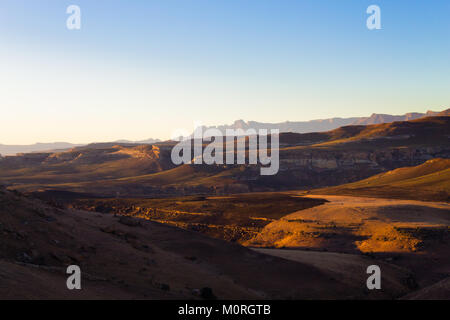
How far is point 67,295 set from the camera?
1339 cm

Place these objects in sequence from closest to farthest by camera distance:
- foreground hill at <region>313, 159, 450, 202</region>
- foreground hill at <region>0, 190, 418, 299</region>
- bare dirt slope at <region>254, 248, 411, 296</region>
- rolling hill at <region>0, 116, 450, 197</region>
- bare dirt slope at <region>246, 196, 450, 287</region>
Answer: foreground hill at <region>0, 190, 418, 299</region>, bare dirt slope at <region>254, 248, 411, 296</region>, bare dirt slope at <region>246, 196, 450, 287</region>, foreground hill at <region>313, 159, 450, 202</region>, rolling hill at <region>0, 116, 450, 197</region>

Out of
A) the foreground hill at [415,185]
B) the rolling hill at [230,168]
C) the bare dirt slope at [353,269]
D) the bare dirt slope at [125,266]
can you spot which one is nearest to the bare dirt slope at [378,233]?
the bare dirt slope at [353,269]

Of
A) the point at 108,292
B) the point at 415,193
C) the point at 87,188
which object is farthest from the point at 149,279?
the point at 87,188

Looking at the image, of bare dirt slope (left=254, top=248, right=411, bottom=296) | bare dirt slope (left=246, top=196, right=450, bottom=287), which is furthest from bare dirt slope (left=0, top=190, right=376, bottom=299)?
bare dirt slope (left=246, top=196, right=450, bottom=287)

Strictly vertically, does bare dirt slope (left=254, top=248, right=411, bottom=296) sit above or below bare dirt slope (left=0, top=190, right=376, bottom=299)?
below

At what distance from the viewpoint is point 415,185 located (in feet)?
251

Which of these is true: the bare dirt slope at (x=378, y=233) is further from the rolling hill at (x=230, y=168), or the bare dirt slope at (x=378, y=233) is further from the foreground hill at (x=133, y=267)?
the rolling hill at (x=230, y=168)

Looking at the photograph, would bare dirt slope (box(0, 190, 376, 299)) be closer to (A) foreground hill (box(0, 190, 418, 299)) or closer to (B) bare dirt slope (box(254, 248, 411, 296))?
(A) foreground hill (box(0, 190, 418, 299))

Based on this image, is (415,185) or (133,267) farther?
(415,185)

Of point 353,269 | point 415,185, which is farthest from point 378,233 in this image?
point 415,185

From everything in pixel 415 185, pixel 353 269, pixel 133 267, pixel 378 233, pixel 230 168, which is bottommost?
pixel 378 233

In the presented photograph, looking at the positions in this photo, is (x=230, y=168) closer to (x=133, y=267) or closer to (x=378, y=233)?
(x=378, y=233)

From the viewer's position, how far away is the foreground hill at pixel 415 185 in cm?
6681

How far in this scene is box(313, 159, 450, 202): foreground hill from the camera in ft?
219
